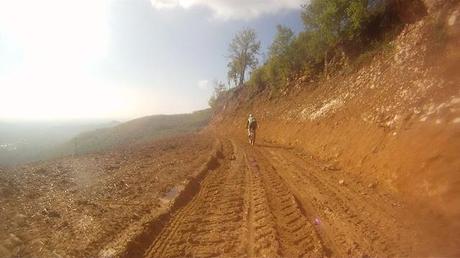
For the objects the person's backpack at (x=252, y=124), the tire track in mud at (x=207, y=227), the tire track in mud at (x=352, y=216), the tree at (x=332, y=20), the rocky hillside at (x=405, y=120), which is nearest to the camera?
the tire track in mud at (x=207, y=227)

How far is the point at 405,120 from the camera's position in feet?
37.7

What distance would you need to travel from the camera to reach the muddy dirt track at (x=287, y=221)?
664 cm

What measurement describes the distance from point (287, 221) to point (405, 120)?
6.08 metres

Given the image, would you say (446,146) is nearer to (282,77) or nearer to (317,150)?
(317,150)

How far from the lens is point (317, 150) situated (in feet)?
56.2

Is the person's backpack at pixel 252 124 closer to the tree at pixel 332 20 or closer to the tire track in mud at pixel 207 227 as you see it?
the tree at pixel 332 20

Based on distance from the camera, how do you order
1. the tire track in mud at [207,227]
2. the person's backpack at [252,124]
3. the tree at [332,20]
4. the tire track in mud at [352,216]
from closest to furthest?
the tire track in mud at [207,227]
the tire track in mud at [352,216]
the tree at [332,20]
the person's backpack at [252,124]

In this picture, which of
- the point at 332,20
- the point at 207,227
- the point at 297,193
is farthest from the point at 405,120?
the point at 332,20

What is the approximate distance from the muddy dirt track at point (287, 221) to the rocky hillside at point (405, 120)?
766mm

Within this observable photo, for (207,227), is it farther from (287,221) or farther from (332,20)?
(332,20)

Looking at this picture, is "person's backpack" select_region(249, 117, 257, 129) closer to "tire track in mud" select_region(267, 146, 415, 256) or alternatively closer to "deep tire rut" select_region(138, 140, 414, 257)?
"tire track in mud" select_region(267, 146, 415, 256)

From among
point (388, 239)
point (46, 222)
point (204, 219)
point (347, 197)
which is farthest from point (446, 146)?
point (46, 222)

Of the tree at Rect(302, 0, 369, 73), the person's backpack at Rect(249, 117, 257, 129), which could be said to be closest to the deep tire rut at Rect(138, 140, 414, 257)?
the person's backpack at Rect(249, 117, 257, 129)

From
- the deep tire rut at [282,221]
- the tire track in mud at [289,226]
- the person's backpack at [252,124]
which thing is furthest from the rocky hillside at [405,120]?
the tire track in mud at [289,226]
